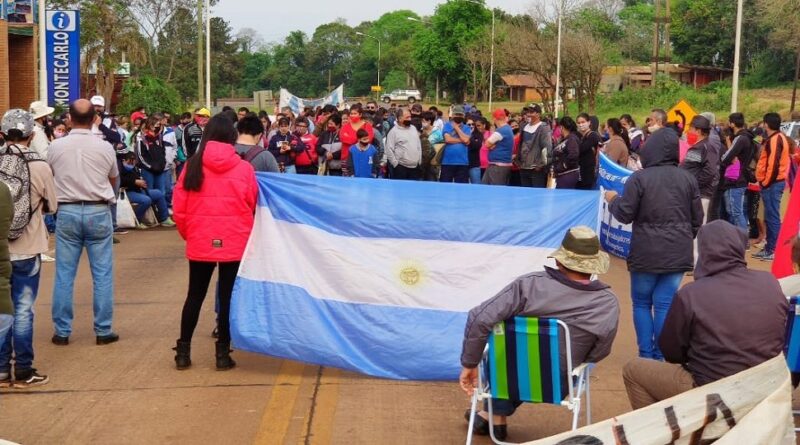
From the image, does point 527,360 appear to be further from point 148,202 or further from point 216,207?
point 148,202

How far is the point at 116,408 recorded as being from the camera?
725 centimetres

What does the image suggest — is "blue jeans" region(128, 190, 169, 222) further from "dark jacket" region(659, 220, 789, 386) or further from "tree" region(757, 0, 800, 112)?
"tree" region(757, 0, 800, 112)

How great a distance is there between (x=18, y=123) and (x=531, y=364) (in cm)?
427

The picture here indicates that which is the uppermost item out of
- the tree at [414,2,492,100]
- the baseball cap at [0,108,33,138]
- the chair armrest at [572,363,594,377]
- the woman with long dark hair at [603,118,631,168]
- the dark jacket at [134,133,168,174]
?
the tree at [414,2,492,100]

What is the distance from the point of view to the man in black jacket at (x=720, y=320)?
5.74m

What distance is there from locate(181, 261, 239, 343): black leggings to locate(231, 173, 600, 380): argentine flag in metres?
0.17

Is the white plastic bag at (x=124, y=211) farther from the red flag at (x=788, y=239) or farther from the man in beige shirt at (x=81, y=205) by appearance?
the red flag at (x=788, y=239)

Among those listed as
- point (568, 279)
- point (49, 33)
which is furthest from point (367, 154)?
point (49, 33)

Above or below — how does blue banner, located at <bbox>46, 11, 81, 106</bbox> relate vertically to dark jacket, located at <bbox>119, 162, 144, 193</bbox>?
above

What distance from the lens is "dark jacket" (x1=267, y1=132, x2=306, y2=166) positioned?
17172 millimetres

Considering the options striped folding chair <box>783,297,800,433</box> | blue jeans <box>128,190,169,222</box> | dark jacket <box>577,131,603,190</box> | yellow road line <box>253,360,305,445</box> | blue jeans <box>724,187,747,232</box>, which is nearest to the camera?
striped folding chair <box>783,297,800,433</box>

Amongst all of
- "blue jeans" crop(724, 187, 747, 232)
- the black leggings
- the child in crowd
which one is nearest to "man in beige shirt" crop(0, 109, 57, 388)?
the black leggings

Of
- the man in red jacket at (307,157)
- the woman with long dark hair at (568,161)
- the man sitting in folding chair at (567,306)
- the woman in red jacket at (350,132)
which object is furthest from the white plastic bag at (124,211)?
the man sitting in folding chair at (567,306)

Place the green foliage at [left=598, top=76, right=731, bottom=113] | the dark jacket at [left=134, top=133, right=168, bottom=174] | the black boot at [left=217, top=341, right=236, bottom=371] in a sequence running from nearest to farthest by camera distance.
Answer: the black boot at [left=217, top=341, right=236, bottom=371], the dark jacket at [left=134, top=133, right=168, bottom=174], the green foliage at [left=598, top=76, right=731, bottom=113]
